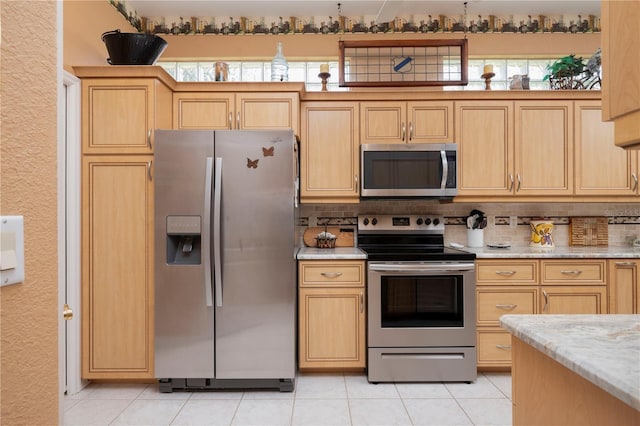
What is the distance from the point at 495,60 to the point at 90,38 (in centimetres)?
330

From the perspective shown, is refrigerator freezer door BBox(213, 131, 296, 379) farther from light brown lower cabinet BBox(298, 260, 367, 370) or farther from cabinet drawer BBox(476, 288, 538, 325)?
cabinet drawer BBox(476, 288, 538, 325)

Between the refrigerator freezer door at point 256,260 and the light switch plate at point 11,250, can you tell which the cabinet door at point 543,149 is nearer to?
the refrigerator freezer door at point 256,260

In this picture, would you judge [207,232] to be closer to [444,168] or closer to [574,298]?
[444,168]

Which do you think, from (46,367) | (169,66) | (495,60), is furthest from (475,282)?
(169,66)

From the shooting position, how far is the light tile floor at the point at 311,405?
7.73 ft

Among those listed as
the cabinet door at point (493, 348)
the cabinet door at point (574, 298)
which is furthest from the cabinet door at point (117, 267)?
the cabinet door at point (574, 298)

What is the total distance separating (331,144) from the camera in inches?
127

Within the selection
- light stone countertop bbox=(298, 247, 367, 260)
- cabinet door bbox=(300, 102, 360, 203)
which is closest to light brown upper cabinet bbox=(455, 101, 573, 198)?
cabinet door bbox=(300, 102, 360, 203)

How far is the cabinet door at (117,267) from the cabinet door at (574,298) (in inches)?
109

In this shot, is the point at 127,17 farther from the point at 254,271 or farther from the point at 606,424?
the point at 606,424

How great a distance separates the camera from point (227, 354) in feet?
8.79

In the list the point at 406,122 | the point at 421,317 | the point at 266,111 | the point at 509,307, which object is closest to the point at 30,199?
the point at 266,111

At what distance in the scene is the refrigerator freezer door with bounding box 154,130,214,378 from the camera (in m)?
2.66

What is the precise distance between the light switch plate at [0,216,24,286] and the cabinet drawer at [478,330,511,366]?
289 cm
